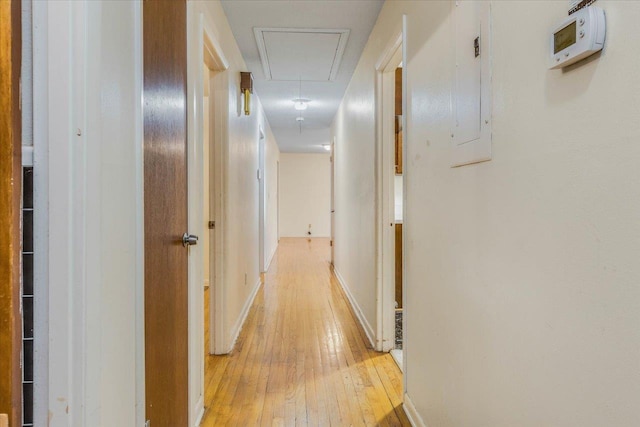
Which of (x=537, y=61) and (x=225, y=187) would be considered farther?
(x=225, y=187)

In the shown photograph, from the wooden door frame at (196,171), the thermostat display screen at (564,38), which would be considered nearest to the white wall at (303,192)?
the wooden door frame at (196,171)

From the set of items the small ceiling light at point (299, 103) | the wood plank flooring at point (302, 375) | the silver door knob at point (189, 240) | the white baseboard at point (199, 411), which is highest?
the small ceiling light at point (299, 103)

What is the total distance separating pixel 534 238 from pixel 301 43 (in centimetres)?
263

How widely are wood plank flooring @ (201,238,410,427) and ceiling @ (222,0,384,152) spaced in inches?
92.0

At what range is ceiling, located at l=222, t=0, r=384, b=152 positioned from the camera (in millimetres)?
2498

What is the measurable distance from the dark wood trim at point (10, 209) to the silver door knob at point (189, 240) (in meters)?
0.89

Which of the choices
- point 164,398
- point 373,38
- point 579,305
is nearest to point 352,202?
point 373,38

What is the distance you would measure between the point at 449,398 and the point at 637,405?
847 mm

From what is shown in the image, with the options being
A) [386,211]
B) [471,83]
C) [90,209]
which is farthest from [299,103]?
[90,209]

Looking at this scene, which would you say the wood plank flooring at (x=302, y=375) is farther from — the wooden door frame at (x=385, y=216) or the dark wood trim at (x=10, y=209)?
the dark wood trim at (x=10, y=209)

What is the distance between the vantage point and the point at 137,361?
1.10 metres

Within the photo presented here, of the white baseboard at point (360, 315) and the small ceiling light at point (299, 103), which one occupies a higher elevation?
the small ceiling light at point (299, 103)

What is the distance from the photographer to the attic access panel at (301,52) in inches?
112

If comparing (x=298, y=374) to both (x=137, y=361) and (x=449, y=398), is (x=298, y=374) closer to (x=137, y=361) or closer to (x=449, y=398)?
(x=449, y=398)
